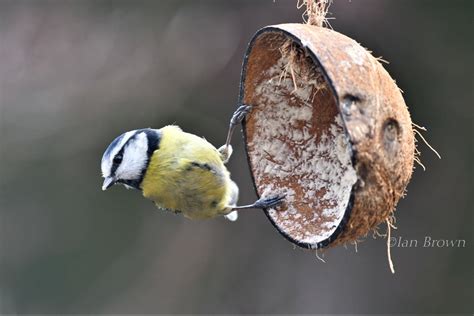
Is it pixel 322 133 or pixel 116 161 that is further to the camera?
pixel 322 133

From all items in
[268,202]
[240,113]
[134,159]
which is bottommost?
[268,202]

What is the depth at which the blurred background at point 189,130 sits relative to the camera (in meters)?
4.63


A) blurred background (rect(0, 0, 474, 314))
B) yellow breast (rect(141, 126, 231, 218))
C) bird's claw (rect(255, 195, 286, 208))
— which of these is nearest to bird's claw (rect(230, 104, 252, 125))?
yellow breast (rect(141, 126, 231, 218))

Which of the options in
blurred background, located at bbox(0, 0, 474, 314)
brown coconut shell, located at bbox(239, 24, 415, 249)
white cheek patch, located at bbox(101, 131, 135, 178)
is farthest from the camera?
blurred background, located at bbox(0, 0, 474, 314)

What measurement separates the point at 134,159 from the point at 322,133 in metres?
0.75

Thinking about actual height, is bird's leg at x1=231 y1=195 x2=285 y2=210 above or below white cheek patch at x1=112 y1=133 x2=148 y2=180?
below

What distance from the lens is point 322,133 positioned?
107 inches

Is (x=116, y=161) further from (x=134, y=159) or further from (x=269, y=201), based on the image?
(x=269, y=201)

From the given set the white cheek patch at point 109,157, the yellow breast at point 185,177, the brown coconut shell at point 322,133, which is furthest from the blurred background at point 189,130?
the white cheek patch at point 109,157

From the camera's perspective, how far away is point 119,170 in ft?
8.52

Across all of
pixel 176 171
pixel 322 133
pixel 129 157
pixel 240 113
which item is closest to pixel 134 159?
pixel 129 157

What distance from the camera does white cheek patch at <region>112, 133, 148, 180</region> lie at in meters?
2.61

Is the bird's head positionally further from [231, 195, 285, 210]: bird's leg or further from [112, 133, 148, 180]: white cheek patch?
[231, 195, 285, 210]: bird's leg

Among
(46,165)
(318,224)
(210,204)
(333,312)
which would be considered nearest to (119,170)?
(210,204)
